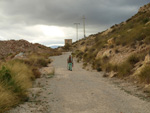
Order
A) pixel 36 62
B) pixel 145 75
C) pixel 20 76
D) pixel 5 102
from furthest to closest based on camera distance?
pixel 36 62, pixel 145 75, pixel 20 76, pixel 5 102

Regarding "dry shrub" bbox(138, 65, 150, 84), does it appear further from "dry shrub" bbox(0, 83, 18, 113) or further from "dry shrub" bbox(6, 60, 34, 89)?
"dry shrub" bbox(0, 83, 18, 113)

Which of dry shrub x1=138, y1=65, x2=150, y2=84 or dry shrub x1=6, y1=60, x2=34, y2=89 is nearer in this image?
dry shrub x1=6, y1=60, x2=34, y2=89

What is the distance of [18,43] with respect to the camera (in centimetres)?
5028

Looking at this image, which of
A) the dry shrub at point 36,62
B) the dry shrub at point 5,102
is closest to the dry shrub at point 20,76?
the dry shrub at point 5,102

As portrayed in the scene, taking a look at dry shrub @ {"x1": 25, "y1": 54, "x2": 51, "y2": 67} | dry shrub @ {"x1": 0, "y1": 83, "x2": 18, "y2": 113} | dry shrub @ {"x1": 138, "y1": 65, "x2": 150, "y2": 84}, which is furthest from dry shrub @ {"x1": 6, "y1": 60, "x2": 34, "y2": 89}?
dry shrub @ {"x1": 25, "y1": 54, "x2": 51, "y2": 67}

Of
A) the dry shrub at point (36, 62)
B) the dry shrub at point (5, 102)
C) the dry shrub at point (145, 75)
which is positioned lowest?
the dry shrub at point (5, 102)

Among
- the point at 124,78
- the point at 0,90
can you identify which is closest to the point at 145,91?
the point at 124,78

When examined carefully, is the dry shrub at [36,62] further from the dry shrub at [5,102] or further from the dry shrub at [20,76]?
the dry shrub at [5,102]

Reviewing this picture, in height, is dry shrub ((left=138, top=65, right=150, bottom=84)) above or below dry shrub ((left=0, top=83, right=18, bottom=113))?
above

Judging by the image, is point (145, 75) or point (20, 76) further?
point (145, 75)

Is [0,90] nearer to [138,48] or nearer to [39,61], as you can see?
[138,48]

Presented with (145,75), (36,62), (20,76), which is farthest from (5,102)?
(36,62)

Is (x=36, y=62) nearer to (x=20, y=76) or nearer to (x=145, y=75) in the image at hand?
(x=20, y=76)

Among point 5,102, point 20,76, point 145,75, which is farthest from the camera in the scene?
point 145,75
